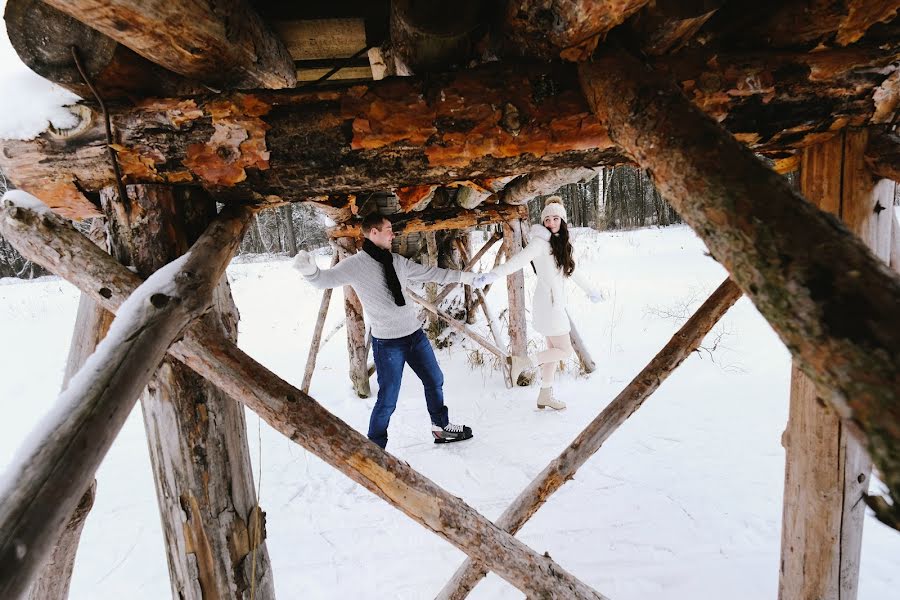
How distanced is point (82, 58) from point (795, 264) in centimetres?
156

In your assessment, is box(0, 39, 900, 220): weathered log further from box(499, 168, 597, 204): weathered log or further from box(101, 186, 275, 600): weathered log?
box(499, 168, 597, 204): weathered log

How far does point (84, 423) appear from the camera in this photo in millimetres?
620

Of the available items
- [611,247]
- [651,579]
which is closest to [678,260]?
[611,247]

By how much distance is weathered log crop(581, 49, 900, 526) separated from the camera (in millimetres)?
418

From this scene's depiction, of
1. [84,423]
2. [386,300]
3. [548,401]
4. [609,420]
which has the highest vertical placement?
[548,401]

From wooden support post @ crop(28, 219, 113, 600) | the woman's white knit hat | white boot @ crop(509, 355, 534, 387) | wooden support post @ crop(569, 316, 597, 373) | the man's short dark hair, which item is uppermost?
the woman's white knit hat

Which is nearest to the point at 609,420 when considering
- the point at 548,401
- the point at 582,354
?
the point at 548,401

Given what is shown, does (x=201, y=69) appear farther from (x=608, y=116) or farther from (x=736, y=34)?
(x=736, y=34)

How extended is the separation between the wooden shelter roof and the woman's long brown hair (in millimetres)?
2303

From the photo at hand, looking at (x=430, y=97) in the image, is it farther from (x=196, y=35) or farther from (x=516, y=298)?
(x=516, y=298)

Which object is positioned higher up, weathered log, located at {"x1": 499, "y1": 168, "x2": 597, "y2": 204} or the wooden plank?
weathered log, located at {"x1": 499, "y1": 168, "x2": 597, "y2": 204}

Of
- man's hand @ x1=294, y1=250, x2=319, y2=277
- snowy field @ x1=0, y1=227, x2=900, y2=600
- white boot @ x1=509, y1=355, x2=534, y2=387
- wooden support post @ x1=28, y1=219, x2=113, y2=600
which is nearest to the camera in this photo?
wooden support post @ x1=28, y1=219, x2=113, y2=600

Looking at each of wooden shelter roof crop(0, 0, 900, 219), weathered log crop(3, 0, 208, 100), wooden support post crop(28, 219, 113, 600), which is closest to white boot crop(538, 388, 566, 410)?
wooden shelter roof crop(0, 0, 900, 219)

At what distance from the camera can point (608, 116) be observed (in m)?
0.98
